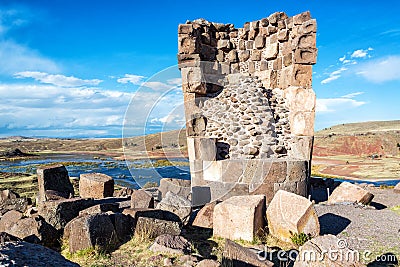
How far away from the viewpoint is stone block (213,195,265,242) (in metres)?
5.62

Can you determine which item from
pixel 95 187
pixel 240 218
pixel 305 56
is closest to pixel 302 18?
pixel 305 56

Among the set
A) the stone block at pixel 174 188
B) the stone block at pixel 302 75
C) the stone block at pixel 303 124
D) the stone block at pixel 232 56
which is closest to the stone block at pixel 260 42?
the stone block at pixel 232 56

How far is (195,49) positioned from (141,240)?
6519mm

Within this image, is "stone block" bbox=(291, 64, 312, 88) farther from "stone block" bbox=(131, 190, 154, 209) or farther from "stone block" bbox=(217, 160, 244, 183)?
"stone block" bbox=(131, 190, 154, 209)

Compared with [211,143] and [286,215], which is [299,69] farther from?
[286,215]

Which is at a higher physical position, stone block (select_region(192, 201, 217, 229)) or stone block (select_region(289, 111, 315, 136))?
stone block (select_region(289, 111, 315, 136))

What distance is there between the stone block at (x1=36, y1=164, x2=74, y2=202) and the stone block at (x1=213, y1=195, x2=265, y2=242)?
465cm

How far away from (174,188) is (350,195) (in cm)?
494

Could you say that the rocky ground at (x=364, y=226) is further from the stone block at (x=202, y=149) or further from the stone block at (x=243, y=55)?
the stone block at (x=243, y=55)

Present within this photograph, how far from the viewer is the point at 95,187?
9.05 metres

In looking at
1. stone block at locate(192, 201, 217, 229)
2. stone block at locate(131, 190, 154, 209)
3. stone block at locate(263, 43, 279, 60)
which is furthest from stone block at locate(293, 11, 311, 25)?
stone block at locate(131, 190, 154, 209)

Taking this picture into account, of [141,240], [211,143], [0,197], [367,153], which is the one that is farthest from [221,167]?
[367,153]

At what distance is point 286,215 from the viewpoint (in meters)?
5.79

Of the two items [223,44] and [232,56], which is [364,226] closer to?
[232,56]
